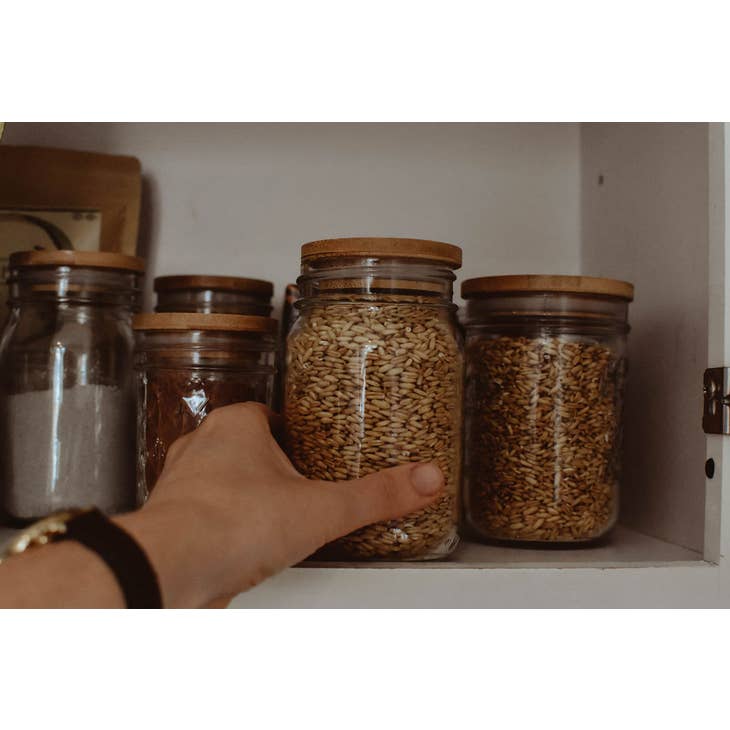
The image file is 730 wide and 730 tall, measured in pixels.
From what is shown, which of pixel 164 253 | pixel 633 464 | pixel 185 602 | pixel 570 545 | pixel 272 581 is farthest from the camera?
pixel 164 253

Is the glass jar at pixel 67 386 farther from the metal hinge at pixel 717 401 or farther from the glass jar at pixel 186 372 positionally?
the metal hinge at pixel 717 401

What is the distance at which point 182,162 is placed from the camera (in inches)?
37.3

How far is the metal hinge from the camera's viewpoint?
0.62m

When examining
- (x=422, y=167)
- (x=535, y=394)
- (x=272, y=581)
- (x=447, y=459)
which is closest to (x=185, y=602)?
(x=272, y=581)

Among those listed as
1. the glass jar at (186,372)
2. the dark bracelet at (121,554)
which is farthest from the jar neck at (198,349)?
the dark bracelet at (121,554)

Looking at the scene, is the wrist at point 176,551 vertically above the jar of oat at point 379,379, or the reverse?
the jar of oat at point 379,379

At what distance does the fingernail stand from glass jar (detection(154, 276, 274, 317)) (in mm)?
323

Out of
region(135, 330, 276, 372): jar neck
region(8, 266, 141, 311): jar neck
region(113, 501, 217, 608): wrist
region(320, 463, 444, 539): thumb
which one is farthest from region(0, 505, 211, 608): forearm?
region(8, 266, 141, 311): jar neck

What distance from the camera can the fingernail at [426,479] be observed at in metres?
0.57

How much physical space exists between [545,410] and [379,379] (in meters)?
0.17

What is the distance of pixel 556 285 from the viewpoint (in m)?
0.69

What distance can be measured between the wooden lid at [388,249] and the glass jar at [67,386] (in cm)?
24

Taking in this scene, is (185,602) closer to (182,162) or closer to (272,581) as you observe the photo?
(272,581)
